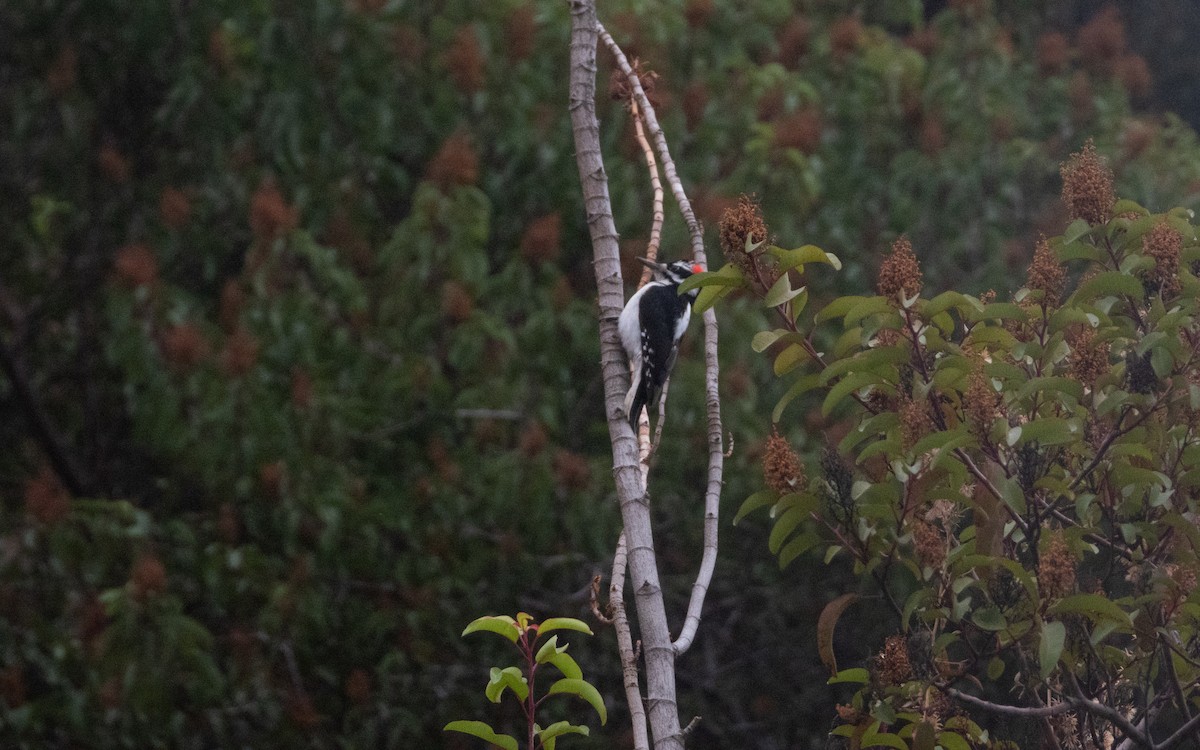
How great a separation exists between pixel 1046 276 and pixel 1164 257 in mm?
196

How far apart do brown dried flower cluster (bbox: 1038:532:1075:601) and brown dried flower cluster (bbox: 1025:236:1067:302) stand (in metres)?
0.47

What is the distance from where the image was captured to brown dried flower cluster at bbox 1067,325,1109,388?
7.84ft

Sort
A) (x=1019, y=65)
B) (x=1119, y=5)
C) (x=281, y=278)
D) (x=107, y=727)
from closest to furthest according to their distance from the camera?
(x=107, y=727), (x=281, y=278), (x=1019, y=65), (x=1119, y=5)

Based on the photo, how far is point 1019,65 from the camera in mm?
7141

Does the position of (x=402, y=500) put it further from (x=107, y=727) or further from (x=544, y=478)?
(x=107, y=727)

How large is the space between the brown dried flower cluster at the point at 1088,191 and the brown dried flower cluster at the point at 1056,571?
0.60 meters

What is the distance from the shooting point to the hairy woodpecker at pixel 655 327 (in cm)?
397

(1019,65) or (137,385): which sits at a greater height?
(1019,65)

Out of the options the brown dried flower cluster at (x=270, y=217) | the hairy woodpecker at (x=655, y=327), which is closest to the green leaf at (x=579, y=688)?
the hairy woodpecker at (x=655, y=327)

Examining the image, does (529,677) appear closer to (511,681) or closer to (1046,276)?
(511,681)

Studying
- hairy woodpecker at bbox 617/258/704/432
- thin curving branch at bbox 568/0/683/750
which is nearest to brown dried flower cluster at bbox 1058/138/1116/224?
thin curving branch at bbox 568/0/683/750

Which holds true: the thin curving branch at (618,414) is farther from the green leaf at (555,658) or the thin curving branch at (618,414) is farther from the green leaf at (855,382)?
the green leaf at (855,382)

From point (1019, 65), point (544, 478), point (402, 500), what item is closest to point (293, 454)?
point (402, 500)

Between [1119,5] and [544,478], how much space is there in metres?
5.04
